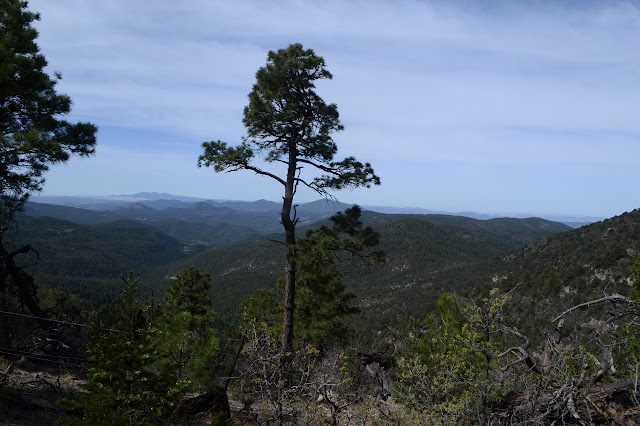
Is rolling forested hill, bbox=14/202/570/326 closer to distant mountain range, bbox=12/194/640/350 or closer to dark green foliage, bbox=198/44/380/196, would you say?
distant mountain range, bbox=12/194/640/350

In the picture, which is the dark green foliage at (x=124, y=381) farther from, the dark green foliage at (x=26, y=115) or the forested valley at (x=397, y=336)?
the dark green foliage at (x=26, y=115)

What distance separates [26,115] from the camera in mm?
7824

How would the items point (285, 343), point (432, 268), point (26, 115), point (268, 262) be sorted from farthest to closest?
point (268, 262) → point (432, 268) → point (285, 343) → point (26, 115)

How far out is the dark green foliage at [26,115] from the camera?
6785mm

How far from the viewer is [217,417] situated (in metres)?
4.22

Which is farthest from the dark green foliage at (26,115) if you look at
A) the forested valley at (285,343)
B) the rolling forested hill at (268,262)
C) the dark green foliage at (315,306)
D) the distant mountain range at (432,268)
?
the rolling forested hill at (268,262)

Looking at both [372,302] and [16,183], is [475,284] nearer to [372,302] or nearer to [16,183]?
[372,302]

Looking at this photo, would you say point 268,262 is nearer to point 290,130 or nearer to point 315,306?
point 315,306

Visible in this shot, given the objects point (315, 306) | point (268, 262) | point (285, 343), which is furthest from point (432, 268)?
point (285, 343)

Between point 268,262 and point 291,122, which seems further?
point 268,262

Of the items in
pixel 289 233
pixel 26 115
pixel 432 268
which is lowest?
pixel 432 268

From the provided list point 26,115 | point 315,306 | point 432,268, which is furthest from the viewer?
point 432,268

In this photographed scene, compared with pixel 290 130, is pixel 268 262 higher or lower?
lower

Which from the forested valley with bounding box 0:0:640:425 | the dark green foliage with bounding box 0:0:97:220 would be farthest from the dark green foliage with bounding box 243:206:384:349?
the dark green foliage with bounding box 0:0:97:220
